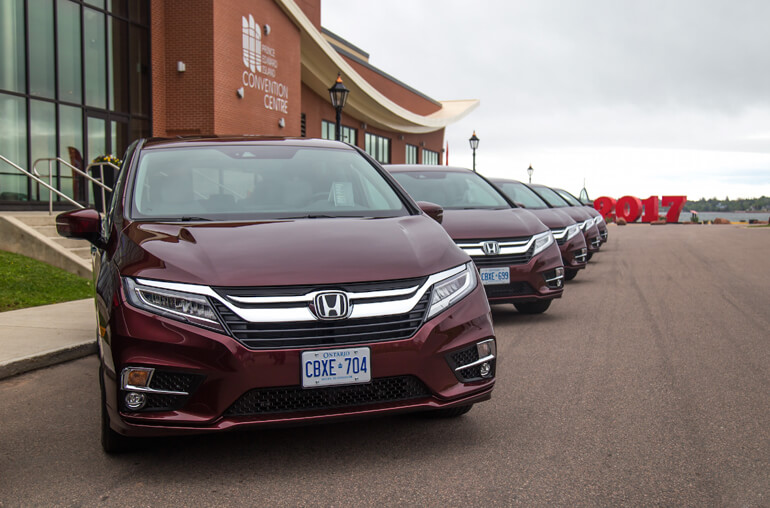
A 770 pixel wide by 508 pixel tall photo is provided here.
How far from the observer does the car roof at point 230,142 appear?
518 cm

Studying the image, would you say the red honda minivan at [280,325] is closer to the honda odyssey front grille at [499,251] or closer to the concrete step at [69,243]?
the honda odyssey front grille at [499,251]

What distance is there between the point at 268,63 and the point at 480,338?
75.9 feet

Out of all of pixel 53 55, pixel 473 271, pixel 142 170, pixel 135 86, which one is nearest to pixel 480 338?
pixel 473 271

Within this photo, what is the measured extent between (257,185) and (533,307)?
474cm

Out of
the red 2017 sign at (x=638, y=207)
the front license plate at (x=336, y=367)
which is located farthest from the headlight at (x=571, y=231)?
the red 2017 sign at (x=638, y=207)

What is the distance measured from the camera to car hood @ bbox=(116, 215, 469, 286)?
3.52 meters

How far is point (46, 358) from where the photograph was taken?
20.2 ft

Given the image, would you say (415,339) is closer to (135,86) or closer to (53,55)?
(53,55)

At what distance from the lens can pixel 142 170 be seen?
479 centimetres

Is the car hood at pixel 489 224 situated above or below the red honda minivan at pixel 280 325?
above

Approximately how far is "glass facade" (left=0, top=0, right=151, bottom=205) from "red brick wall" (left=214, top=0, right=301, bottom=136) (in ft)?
6.50

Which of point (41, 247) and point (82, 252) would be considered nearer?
point (41, 247)

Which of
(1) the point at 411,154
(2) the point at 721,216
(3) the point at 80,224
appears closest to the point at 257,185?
(3) the point at 80,224

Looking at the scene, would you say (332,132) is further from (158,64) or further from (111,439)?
(111,439)
